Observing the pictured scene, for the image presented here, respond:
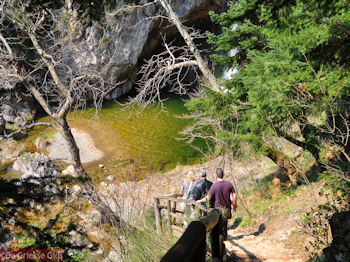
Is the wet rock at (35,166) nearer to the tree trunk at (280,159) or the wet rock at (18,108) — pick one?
the wet rock at (18,108)

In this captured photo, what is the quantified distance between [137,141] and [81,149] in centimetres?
298

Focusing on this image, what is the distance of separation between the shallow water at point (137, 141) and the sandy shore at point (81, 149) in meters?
0.34

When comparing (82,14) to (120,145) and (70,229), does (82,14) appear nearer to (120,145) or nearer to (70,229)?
(70,229)

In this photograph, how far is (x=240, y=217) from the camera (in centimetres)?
693

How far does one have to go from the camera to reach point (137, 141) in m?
13.6

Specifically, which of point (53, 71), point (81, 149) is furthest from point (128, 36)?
point (53, 71)

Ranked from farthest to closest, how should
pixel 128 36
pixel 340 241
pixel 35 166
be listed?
pixel 128 36, pixel 35 166, pixel 340 241

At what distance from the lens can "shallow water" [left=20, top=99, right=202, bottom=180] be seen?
37.4 ft

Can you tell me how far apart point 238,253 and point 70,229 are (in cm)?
439

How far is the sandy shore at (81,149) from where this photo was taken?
12.1 metres

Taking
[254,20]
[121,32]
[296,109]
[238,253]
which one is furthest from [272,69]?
[121,32]

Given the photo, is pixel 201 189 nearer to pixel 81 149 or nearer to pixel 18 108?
pixel 81 149

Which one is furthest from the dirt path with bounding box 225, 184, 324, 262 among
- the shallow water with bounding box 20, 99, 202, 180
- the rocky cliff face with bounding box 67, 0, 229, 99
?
the rocky cliff face with bounding box 67, 0, 229, 99

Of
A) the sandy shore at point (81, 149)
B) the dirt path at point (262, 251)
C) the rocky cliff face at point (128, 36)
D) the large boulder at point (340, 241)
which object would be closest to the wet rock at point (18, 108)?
the sandy shore at point (81, 149)
